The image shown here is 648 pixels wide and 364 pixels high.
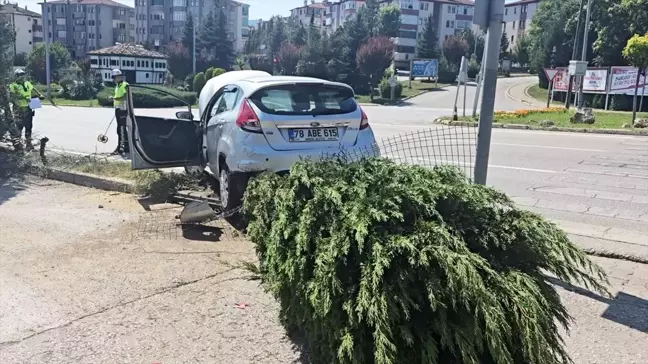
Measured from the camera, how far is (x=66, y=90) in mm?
54688

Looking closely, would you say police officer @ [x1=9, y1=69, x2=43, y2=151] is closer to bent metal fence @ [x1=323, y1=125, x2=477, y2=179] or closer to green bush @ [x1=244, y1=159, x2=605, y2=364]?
bent metal fence @ [x1=323, y1=125, x2=477, y2=179]

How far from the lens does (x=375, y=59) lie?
61719mm

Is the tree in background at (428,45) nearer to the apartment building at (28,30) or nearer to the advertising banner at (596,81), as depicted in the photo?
the advertising banner at (596,81)

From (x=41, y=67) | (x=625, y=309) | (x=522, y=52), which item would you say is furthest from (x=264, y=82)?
(x=522, y=52)

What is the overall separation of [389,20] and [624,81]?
71.8 m

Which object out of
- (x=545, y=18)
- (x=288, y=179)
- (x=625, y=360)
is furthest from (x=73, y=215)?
(x=545, y=18)

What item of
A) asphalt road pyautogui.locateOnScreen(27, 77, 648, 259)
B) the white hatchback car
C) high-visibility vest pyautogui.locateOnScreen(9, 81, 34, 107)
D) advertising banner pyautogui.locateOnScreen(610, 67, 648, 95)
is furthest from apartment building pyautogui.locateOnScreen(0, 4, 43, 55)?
the white hatchback car

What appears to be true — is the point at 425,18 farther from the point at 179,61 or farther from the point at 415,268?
the point at 415,268

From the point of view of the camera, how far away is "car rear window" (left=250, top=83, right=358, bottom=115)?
6.76 m

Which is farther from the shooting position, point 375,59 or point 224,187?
point 375,59

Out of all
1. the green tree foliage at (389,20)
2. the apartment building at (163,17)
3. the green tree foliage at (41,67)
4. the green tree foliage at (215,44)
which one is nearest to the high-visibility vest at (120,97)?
the green tree foliage at (41,67)

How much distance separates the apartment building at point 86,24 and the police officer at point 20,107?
377 feet

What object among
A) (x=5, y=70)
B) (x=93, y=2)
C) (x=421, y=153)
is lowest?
(x=421, y=153)

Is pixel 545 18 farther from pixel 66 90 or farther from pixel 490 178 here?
pixel 490 178
